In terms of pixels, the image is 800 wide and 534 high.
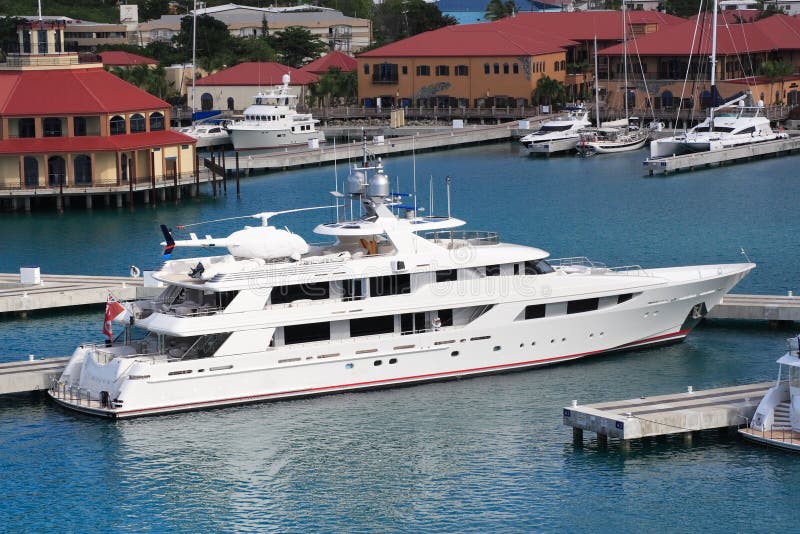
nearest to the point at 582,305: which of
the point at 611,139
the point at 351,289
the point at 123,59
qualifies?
the point at 351,289

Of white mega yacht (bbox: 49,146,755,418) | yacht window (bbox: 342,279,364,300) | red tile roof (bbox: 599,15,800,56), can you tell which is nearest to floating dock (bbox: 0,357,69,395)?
white mega yacht (bbox: 49,146,755,418)

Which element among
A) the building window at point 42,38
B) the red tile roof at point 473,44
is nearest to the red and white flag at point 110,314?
the building window at point 42,38

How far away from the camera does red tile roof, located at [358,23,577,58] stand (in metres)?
116

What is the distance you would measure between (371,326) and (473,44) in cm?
7681

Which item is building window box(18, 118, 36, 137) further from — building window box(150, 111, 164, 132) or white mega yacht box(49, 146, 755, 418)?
white mega yacht box(49, 146, 755, 418)

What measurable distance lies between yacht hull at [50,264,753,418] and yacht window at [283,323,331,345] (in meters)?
0.33

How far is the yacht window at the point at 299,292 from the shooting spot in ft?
141

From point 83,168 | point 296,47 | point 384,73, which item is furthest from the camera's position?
point 296,47

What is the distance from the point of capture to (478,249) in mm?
45094

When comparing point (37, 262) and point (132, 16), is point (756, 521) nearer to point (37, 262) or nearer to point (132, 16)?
point (37, 262)

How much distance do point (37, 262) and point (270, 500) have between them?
108 feet

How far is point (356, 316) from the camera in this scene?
43.0 m

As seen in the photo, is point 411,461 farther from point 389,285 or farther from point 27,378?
point 27,378

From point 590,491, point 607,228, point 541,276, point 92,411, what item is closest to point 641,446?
point 590,491
